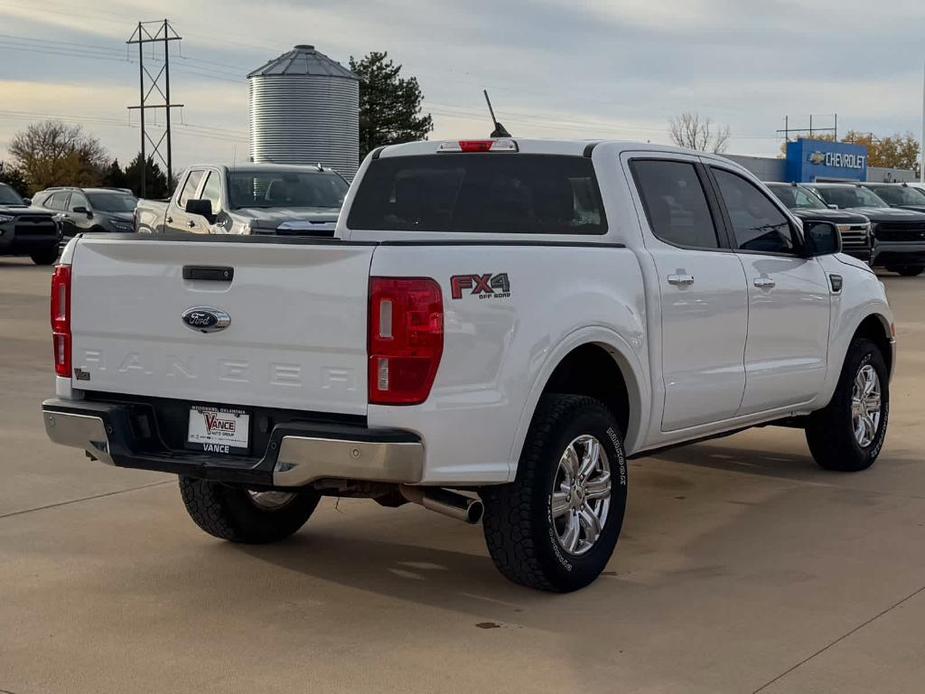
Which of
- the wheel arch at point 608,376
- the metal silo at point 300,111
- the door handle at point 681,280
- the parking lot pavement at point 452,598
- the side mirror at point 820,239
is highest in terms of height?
the metal silo at point 300,111

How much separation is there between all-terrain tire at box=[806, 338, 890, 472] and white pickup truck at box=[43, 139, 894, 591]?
0.92m

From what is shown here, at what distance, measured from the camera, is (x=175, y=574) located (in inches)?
239

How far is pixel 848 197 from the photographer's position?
92.9 feet

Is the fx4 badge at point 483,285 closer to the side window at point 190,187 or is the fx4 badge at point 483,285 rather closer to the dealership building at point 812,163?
the side window at point 190,187

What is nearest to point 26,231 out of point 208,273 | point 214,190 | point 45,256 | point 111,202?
point 45,256

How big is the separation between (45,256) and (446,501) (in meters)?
26.0

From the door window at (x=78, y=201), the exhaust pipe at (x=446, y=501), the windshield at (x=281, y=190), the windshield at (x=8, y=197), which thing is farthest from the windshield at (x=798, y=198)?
the exhaust pipe at (x=446, y=501)

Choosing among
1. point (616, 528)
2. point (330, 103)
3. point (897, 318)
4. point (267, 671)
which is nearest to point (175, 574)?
point (267, 671)

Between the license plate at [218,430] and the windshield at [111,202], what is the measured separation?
1075 inches

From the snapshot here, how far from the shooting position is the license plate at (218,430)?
211 inches

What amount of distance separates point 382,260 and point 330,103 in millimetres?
38438

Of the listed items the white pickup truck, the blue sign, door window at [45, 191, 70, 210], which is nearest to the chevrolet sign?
the blue sign

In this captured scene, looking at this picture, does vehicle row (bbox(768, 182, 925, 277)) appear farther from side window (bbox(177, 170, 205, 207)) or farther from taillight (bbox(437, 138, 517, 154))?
taillight (bbox(437, 138, 517, 154))

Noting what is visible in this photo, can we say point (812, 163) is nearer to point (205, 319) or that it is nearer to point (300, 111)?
point (300, 111)
